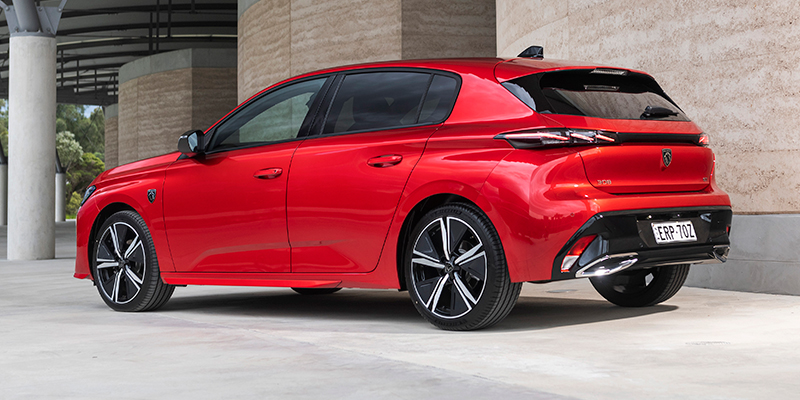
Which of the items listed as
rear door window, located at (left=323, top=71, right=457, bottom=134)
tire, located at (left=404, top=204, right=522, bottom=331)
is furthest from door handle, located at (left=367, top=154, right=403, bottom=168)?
tire, located at (left=404, top=204, right=522, bottom=331)

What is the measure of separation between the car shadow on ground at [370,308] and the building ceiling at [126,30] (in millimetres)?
19422

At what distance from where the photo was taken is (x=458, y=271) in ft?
16.9

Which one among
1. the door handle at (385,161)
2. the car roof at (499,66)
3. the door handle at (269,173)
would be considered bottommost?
the door handle at (269,173)

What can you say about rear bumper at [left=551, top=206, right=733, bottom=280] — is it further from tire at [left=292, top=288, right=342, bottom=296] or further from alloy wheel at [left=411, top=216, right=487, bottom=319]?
tire at [left=292, top=288, right=342, bottom=296]

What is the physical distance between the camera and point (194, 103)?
1206 inches

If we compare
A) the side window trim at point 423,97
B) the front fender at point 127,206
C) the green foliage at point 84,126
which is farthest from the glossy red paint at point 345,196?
the green foliage at point 84,126

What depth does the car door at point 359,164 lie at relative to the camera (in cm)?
537

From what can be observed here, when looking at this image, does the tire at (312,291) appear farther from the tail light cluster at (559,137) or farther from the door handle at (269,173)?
the tail light cluster at (559,137)

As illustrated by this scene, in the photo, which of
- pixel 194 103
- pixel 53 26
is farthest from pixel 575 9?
pixel 194 103

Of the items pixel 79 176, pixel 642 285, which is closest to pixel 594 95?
pixel 642 285

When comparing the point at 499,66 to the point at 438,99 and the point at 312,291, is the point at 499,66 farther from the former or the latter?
the point at 312,291

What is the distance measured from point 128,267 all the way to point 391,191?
2.48m

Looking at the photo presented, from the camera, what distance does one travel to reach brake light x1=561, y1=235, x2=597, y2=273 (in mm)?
4793

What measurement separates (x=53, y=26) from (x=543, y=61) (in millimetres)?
10153
